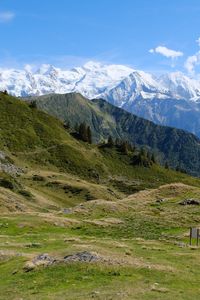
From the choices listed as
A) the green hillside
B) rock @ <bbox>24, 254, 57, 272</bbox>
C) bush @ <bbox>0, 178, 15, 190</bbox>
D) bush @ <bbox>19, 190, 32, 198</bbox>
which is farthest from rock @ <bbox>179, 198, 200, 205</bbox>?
bush @ <bbox>0, 178, 15, 190</bbox>

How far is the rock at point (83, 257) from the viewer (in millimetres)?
31203

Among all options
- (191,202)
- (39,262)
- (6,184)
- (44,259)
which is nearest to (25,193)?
(6,184)

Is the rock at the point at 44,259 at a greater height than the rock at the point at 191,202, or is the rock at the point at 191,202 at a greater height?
the rock at the point at 191,202

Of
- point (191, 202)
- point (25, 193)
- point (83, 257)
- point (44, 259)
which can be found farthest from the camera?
point (25, 193)

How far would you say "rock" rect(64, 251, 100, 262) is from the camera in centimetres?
3120

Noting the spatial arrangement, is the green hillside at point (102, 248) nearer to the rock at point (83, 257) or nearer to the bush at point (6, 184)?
the rock at point (83, 257)

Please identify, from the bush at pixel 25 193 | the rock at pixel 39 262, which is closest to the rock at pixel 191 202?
the rock at pixel 39 262

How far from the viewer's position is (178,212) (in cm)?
6556

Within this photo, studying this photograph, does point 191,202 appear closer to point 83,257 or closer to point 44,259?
point 83,257

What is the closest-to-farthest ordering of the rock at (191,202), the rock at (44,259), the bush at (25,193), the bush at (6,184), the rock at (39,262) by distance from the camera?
the rock at (39,262)
the rock at (44,259)
the rock at (191,202)
the bush at (25,193)
the bush at (6,184)

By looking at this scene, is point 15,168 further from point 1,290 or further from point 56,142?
point 1,290

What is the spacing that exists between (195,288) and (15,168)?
128 meters

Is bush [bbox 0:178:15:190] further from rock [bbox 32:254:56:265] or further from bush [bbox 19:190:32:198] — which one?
rock [bbox 32:254:56:265]

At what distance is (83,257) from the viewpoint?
3166cm
